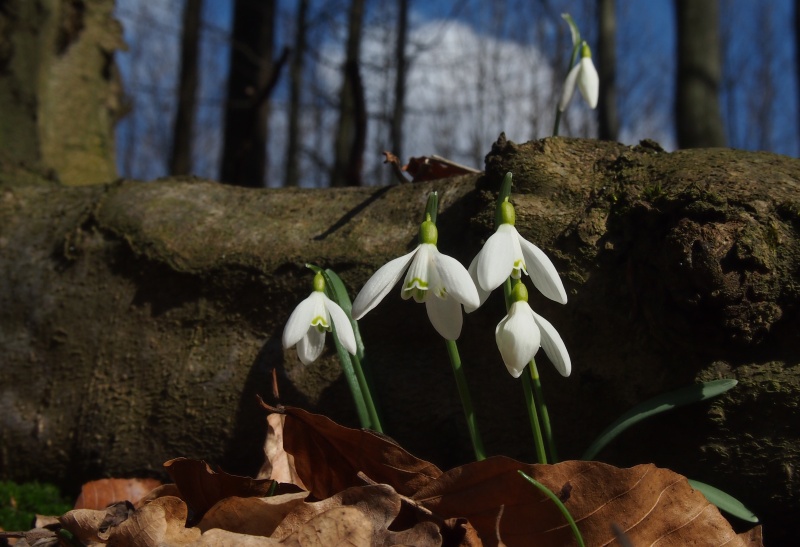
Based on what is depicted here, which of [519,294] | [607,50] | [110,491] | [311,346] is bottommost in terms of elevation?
[110,491]

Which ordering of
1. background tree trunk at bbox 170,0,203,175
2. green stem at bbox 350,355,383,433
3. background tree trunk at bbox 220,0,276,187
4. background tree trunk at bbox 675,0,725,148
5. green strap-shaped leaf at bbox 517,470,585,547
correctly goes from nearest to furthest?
green strap-shaped leaf at bbox 517,470,585,547
green stem at bbox 350,355,383,433
background tree trunk at bbox 675,0,725,148
background tree trunk at bbox 220,0,276,187
background tree trunk at bbox 170,0,203,175

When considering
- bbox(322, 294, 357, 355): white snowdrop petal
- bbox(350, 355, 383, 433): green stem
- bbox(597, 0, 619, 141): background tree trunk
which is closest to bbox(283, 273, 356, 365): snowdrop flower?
bbox(322, 294, 357, 355): white snowdrop petal

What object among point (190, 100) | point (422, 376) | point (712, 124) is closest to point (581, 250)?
point (422, 376)

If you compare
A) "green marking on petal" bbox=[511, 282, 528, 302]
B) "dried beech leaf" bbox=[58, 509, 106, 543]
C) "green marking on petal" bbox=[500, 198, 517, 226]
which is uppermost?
"green marking on petal" bbox=[500, 198, 517, 226]

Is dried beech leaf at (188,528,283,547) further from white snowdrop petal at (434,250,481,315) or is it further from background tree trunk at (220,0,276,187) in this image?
background tree trunk at (220,0,276,187)

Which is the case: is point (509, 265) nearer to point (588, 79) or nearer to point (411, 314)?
point (411, 314)

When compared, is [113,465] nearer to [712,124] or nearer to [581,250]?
[581,250]

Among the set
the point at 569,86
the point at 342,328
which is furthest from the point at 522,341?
the point at 569,86
